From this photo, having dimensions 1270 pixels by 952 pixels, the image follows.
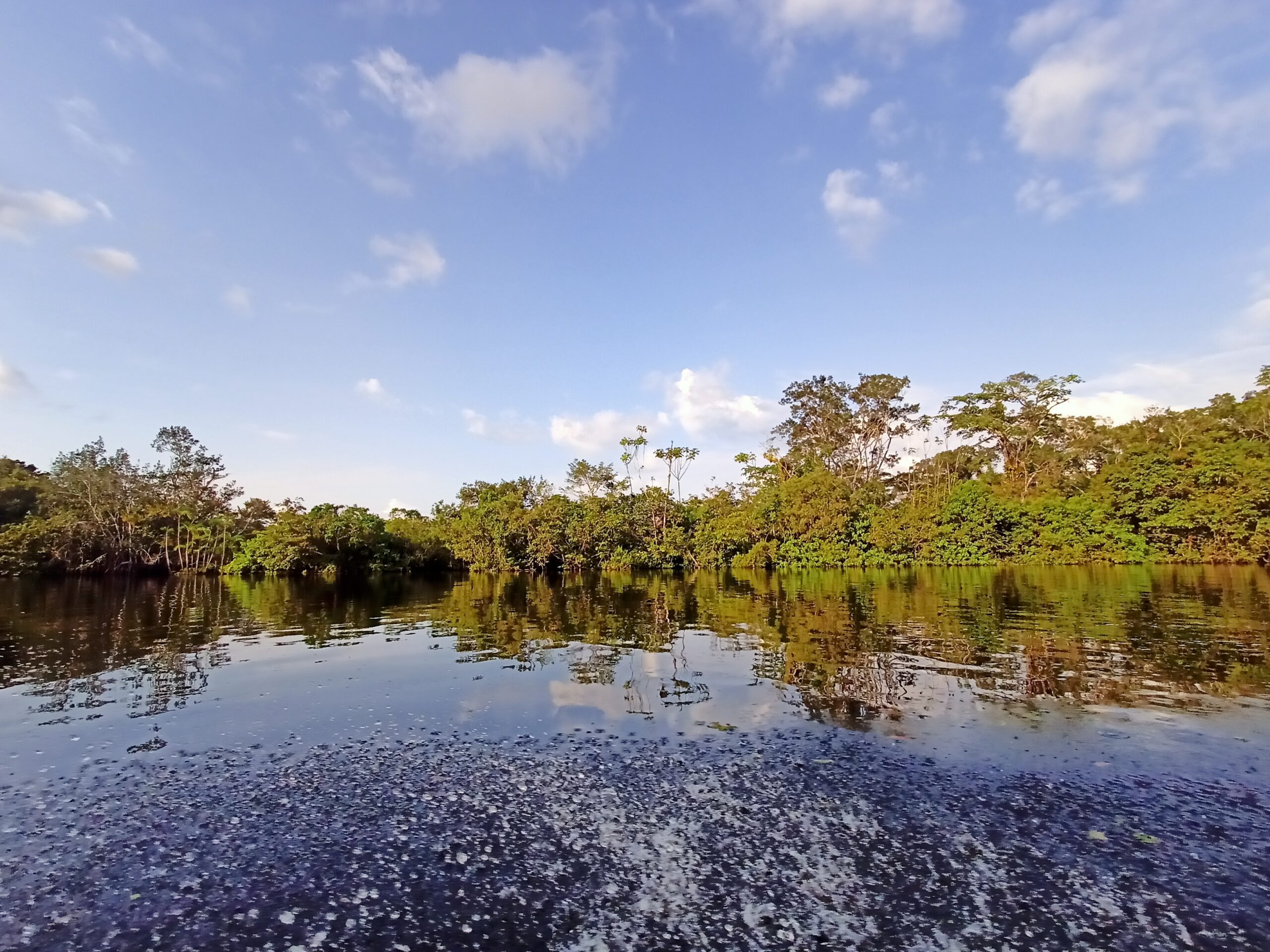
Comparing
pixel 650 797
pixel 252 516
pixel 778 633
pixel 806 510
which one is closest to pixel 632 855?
pixel 650 797

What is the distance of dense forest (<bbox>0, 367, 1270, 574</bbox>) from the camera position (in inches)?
2231

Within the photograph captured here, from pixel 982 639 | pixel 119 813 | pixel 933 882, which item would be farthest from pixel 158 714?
pixel 982 639

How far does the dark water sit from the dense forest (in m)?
45.0

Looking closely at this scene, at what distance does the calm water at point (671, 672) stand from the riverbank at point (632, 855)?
1.69 metres

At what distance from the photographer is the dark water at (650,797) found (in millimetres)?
6109

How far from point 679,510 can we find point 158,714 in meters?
63.1

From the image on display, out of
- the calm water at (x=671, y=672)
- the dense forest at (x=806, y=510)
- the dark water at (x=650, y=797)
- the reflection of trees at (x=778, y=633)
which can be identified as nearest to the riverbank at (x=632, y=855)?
the dark water at (x=650, y=797)

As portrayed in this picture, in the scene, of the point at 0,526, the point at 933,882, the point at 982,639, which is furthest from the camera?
the point at 0,526

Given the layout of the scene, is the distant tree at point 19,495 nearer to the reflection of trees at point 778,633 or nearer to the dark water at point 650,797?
the reflection of trees at point 778,633

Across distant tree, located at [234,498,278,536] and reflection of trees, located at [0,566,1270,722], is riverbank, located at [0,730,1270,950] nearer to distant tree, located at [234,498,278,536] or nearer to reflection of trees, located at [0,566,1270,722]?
reflection of trees, located at [0,566,1270,722]

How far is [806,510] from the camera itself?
219 ft

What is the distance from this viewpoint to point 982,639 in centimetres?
2023

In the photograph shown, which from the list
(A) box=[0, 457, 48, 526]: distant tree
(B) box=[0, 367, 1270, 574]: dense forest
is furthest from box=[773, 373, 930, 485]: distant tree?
(A) box=[0, 457, 48, 526]: distant tree

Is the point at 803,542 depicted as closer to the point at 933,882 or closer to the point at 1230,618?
the point at 1230,618
